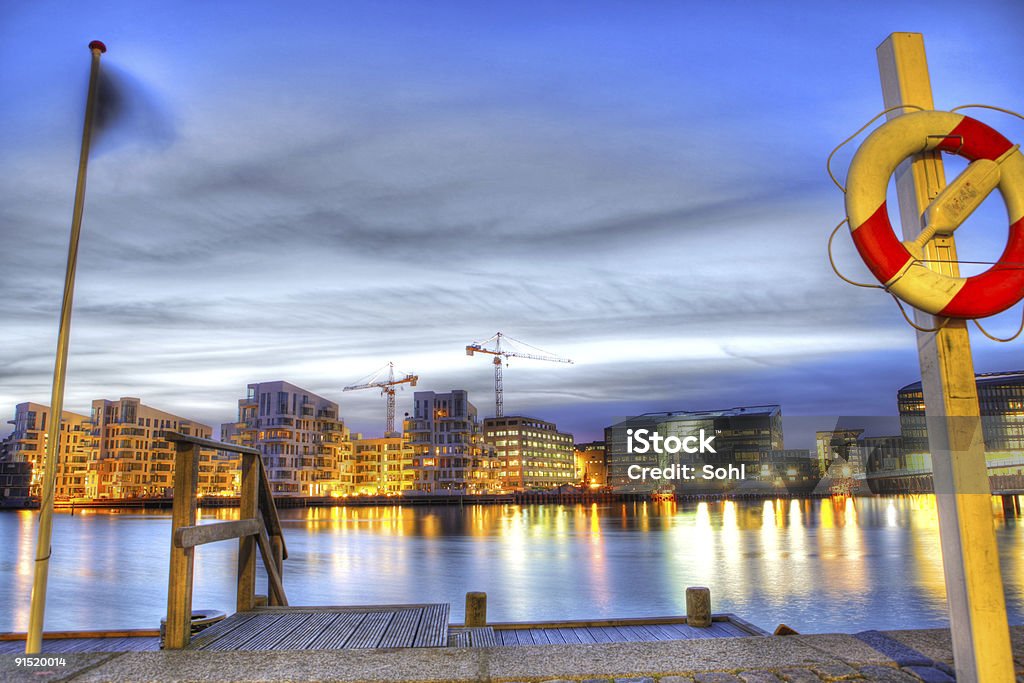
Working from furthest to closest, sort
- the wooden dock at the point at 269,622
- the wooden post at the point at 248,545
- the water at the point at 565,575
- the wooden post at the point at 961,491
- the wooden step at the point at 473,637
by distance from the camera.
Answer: the water at the point at 565,575 < the wooden post at the point at 248,545 < the wooden step at the point at 473,637 < the wooden dock at the point at 269,622 < the wooden post at the point at 961,491

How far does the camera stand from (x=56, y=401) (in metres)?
5.25

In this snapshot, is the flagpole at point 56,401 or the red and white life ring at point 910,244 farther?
the flagpole at point 56,401

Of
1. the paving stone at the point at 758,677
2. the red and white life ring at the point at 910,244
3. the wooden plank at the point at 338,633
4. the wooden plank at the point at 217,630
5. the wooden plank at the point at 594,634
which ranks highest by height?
the red and white life ring at the point at 910,244

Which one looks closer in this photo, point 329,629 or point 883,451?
point 329,629

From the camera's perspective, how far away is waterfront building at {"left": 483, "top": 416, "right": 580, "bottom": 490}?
168000 mm

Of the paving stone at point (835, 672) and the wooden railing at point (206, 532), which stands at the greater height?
the wooden railing at point (206, 532)

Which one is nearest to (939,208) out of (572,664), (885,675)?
(885,675)

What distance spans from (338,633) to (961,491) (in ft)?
14.9

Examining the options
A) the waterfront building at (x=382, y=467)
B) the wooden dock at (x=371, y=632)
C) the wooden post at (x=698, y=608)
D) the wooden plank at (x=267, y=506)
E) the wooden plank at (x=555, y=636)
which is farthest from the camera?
the waterfront building at (x=382, y=467)

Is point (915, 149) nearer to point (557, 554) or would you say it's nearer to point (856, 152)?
point (856, 152)

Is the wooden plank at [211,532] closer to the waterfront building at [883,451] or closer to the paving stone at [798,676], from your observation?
the paving stone at [798,676]

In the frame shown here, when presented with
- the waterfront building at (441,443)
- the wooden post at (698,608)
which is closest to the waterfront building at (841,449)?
the waterfront building at (441,443)

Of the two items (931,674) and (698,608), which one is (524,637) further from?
(931,674)

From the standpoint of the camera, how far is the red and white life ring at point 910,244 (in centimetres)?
357
